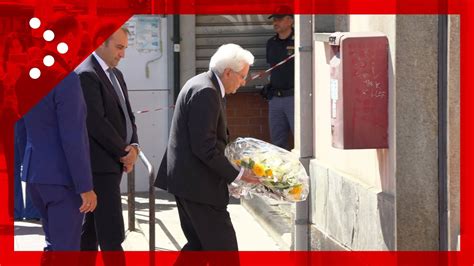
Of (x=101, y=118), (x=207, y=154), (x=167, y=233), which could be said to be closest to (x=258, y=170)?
(x=207, y=154)

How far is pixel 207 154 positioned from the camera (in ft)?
22.0

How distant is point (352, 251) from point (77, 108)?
7.23 ft

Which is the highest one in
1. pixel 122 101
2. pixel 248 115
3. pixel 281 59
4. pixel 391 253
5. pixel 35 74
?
pixel 281 59

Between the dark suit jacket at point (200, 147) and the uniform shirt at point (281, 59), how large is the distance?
4.96m

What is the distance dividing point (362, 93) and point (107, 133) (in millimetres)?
1748

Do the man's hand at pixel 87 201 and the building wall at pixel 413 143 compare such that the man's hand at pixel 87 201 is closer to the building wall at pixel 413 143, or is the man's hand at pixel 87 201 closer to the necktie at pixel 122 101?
the necktie at pixel 122 101

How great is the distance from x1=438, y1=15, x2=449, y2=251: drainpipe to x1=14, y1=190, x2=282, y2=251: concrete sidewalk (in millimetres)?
2790

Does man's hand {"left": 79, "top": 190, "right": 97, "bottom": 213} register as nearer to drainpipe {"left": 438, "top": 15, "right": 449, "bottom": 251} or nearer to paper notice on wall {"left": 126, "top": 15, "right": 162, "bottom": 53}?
drainpipe {"left": 438, "top": 15, "right": 449, "bottom": 251}

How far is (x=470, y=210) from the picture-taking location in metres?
6.27

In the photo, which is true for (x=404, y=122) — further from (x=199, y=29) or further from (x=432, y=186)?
(x=199, y=29)

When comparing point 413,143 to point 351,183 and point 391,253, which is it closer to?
point 391,253

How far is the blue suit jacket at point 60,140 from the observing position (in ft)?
20.9

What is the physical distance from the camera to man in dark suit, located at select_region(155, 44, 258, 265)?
6719 mm

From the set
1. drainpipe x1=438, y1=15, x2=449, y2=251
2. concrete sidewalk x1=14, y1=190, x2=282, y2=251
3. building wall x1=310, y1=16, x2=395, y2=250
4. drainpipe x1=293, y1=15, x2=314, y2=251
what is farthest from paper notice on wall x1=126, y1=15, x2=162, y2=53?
drainpipe x1=438, y1=15, x2=449, y2=251
